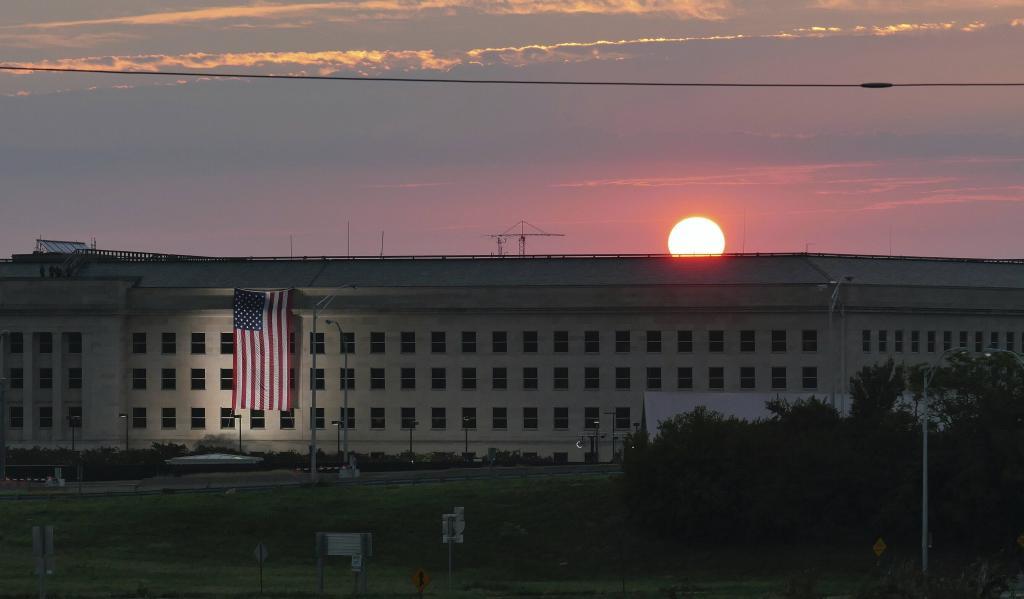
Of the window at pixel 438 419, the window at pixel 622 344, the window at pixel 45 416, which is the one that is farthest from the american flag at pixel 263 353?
the window at pixel 622 344

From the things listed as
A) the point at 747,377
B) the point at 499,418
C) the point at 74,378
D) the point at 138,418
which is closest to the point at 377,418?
the point at 499,418

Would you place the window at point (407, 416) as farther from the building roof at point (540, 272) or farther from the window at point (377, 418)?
the building roof at point (540, 272)

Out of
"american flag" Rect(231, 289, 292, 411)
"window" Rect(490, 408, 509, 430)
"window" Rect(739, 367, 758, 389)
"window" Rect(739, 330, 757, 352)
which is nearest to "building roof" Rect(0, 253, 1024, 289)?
"window" Rect(739, 330, 757, 352)

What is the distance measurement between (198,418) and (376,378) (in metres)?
14.3

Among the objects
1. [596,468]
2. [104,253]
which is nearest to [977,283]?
[596,468]

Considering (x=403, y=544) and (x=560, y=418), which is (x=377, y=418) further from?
(x=403, y=544)

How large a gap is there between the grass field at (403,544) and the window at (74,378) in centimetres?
6127

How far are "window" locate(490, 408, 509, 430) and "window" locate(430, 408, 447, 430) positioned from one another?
361cm

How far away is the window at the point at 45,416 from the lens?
15550cm

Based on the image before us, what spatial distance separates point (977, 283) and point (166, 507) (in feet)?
293

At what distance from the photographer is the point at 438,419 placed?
6024 inches

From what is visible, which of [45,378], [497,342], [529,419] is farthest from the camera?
[45,378]

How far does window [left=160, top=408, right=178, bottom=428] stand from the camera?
6127 inches

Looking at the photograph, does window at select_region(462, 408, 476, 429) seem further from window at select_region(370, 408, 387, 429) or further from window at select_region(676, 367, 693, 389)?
window at select_region(676, 367, 693, 389)
